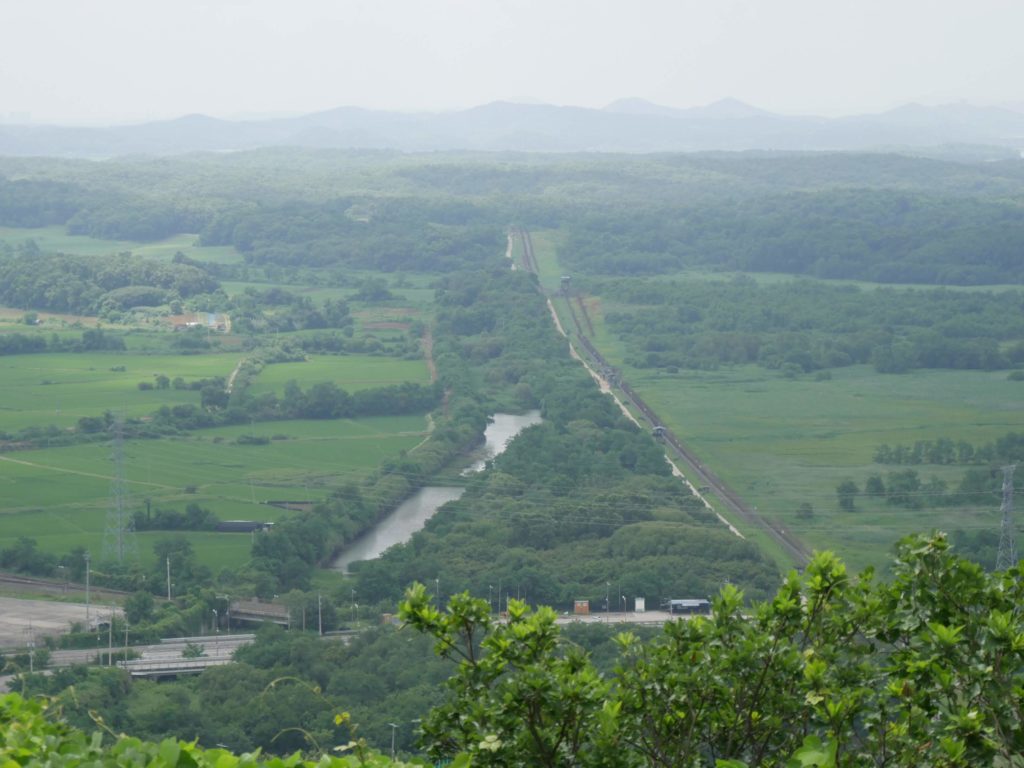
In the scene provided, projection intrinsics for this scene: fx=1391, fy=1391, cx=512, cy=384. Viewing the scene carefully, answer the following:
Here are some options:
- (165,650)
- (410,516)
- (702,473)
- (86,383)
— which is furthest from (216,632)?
(86,383)

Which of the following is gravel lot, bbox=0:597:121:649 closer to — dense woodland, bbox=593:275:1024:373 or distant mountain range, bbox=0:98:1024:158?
dense woodland, bbox=593:275:1024:373

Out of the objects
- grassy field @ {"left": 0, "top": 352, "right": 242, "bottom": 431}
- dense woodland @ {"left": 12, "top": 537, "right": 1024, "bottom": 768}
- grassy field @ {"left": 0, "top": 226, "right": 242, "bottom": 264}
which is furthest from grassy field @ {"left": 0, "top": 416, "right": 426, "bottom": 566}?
grassy field @ {"left": 0, "top": 226, "right": 242, "bottom": 264}

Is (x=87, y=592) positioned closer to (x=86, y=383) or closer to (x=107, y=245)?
(x=86, y=383)

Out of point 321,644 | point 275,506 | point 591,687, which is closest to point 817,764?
point 591,687

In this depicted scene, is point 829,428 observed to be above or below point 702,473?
above

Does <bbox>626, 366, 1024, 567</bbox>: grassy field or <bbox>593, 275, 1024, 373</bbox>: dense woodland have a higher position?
<bbox>593, 275, 1024, 373</bbox>: dense woodland

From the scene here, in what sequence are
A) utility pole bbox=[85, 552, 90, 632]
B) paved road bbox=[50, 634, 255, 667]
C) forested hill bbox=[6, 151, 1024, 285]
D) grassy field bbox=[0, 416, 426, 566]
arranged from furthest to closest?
forested hill bbox=[6, 151, 1024, 285]
grassy field bbox=[0, 416, 426, 566]
utility pole bbox=[85, 552, 90, 632]
paved road bbox=[50, 634, 255, 667]
